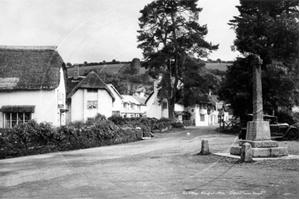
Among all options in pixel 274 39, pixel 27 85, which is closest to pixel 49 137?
pixel 27 85

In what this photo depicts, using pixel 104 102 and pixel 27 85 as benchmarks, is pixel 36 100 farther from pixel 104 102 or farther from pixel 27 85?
pixel 104 102

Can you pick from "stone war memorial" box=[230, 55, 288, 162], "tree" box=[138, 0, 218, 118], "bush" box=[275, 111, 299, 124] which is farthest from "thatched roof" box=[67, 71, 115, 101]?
"bush" box=[275, 111, 299, 124]

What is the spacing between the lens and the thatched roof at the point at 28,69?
26922 mm

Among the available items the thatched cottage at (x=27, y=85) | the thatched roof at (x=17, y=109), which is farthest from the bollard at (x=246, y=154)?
the thatched roof at (x=17, y=109)

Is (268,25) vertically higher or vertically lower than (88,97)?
higher

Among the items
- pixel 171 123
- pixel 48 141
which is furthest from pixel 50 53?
pixel 171 123

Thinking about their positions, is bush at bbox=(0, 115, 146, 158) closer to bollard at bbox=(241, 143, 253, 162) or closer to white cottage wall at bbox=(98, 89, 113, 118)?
bollard at bbox=(241, 143, 253, 162)

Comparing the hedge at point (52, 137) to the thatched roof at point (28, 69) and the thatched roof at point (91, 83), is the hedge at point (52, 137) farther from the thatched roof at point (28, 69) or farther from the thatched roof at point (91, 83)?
the thatched roof at point (91, 83)

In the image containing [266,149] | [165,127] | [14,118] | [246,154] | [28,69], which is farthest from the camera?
[165,127]

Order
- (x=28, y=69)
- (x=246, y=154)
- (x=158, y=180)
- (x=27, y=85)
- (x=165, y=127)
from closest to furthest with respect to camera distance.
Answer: (x=158, y=180) → (x=246, y=154) → (x=27, y=85) → (x=28, y=69) → (x=165, y=127)

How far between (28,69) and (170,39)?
1262 centimetres

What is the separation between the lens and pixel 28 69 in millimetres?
27625

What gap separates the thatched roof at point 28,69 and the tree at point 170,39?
7.93 metres
